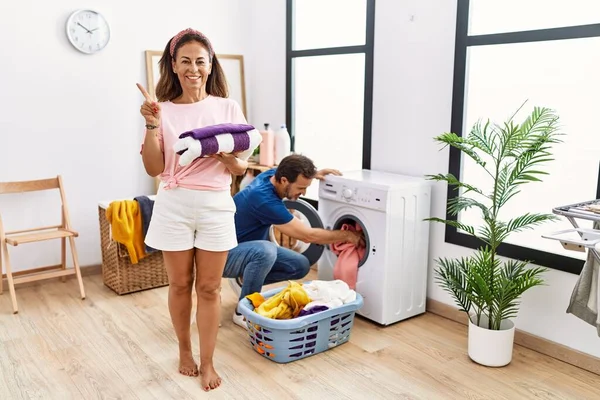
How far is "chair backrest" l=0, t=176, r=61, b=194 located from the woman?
168 cm

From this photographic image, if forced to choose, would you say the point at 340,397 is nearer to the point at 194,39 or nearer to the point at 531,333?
the point at 531,333

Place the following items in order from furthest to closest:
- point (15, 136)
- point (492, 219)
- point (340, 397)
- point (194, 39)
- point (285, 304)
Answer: point (15, 136), point (285, 304), point (492, 219), point (340, 397), point (194, 39)

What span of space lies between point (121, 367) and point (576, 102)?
245 centimetres

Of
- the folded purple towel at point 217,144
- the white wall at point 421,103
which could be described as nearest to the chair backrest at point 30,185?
the folded purple towel at point 217,144

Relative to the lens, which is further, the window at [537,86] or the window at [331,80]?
the window at [331,80]

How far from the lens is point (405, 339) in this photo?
307 centimetres

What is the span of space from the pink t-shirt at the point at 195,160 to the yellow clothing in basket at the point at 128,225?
1284mm

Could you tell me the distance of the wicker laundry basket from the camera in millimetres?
3691

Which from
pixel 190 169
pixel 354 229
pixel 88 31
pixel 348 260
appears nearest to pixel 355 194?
pixel 354 229

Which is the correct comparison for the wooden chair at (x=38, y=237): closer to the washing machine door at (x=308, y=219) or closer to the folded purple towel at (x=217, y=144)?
the washing machine door at (x=308, y=219)

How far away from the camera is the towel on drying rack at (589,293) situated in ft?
7.57

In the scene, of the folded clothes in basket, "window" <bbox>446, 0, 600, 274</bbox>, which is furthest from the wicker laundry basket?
"window" <bbox>446, 0, 600, 274</bbox>

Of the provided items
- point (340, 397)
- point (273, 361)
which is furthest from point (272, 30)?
point (340, 397)

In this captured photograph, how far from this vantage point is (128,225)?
141 inches
